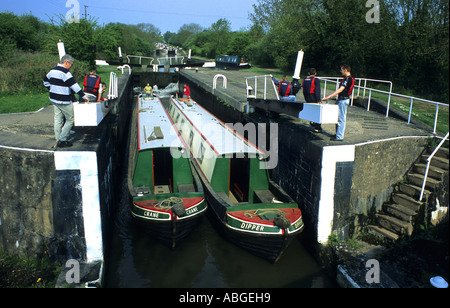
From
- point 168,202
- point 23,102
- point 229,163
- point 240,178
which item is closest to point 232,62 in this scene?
point 23,102

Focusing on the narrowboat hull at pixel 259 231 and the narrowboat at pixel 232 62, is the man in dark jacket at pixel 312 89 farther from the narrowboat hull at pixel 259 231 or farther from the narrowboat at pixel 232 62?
the narrowboat at pixel 232 62

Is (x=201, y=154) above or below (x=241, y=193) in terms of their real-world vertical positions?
above

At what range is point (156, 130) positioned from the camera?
998 cm

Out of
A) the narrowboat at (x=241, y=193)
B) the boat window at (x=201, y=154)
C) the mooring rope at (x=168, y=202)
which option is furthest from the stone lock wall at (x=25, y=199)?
the boat window at (x=201, y=154)

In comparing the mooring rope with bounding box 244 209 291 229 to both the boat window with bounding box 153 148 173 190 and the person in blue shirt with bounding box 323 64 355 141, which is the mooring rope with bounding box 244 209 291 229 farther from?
the boat window with bounding box 153 148 173 190

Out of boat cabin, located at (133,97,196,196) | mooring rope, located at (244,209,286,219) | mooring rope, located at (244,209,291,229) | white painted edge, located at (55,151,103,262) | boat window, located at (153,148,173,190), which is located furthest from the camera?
boat window, located at (153,148,173,190)

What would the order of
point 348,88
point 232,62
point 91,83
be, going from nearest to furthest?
point 348,88, point 91,83, point 232,62

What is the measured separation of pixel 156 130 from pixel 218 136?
5.96 feet

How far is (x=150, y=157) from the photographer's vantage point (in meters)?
8.75

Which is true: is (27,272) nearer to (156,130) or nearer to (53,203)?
(53,203)

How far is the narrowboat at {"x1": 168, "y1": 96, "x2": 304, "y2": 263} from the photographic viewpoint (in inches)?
280

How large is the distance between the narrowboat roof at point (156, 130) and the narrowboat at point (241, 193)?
806 millimetres

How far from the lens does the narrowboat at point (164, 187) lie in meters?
7.44

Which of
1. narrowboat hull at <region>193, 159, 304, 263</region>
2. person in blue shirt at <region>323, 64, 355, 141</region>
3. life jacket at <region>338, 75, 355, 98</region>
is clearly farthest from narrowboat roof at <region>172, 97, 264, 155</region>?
life jacket at <region>338, 75, 355, 98</region>
